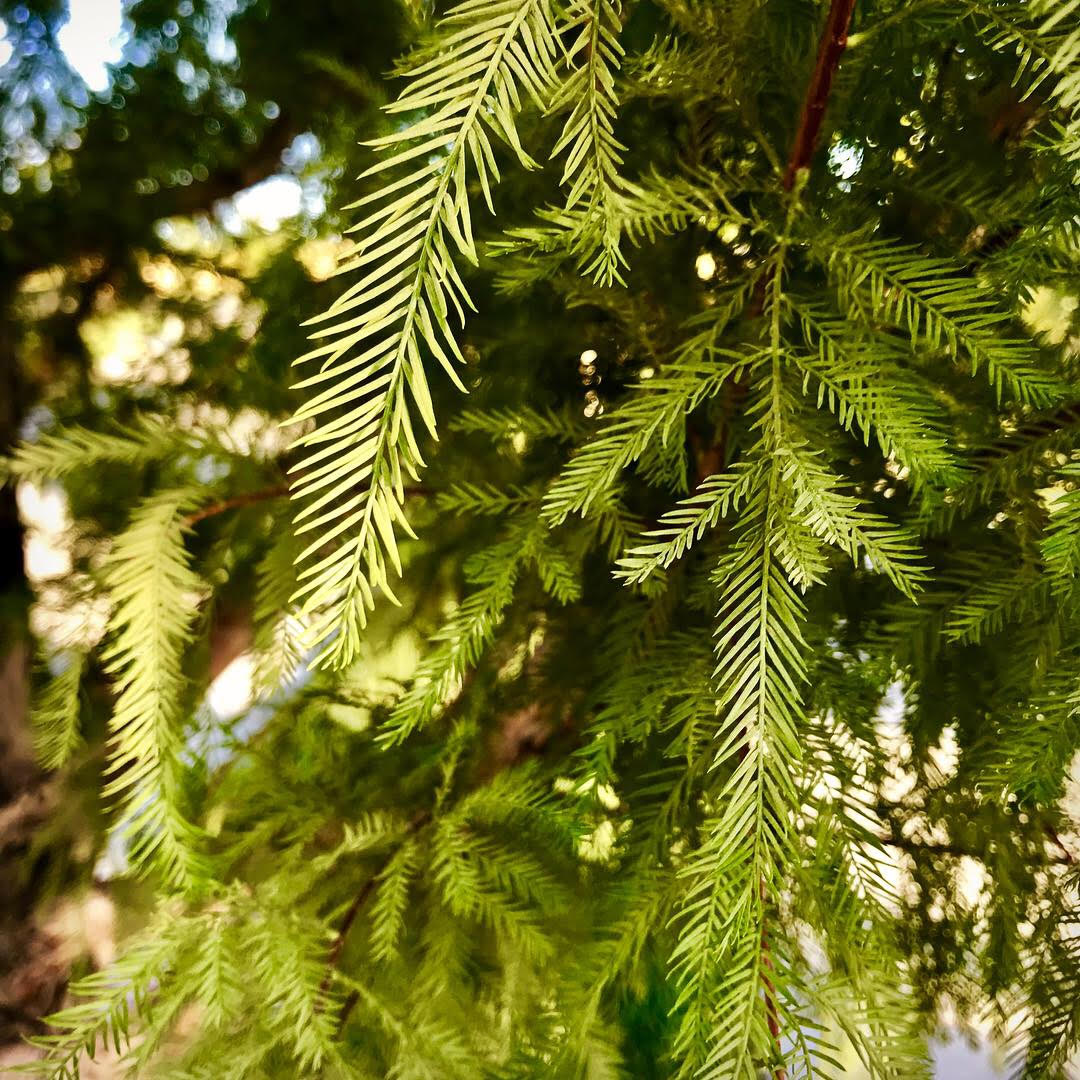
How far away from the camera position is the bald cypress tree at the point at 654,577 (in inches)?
10.4

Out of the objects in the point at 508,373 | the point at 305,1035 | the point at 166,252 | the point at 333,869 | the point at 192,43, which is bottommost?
the point at 305,1035

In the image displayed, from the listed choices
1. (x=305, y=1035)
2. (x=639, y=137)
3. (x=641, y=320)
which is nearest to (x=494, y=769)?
(x=305, y=1035)

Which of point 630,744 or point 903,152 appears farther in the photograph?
point 630,744

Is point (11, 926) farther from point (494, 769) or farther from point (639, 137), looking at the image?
point (639, 137)

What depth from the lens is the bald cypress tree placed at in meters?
0.26

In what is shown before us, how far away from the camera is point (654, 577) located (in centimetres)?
44

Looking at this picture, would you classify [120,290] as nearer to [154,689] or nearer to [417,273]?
[154,689]

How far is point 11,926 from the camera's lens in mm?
660

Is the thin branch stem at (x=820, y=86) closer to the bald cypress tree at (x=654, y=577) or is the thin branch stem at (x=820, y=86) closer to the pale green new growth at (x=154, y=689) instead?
the bald cypress tree at (x=654, y=577)

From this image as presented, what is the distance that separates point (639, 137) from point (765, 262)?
18cm

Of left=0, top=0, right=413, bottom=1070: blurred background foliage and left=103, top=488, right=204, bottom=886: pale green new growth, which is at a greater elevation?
left=0, top=0, right=413, bottom=1070: blurred background foliage

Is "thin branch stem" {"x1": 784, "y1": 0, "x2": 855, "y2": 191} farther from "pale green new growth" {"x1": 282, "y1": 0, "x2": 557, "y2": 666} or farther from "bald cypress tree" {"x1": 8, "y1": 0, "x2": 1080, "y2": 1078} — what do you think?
"pale green new growth" {"x1": 282, "y1": 0, "x2": 557, "y2": 666}

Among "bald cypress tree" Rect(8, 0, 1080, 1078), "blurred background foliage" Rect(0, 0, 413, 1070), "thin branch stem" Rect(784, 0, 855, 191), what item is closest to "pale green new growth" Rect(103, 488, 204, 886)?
"bald cypress tree" Rect(8, 0, 1080, 1078)

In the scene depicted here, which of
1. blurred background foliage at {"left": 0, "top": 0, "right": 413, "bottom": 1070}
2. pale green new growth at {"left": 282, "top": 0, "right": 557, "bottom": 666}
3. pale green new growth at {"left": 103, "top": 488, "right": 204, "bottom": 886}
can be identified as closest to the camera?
pale green new growth at {"left": 282, "top": 0, "right": 557, "bottom": 666}
